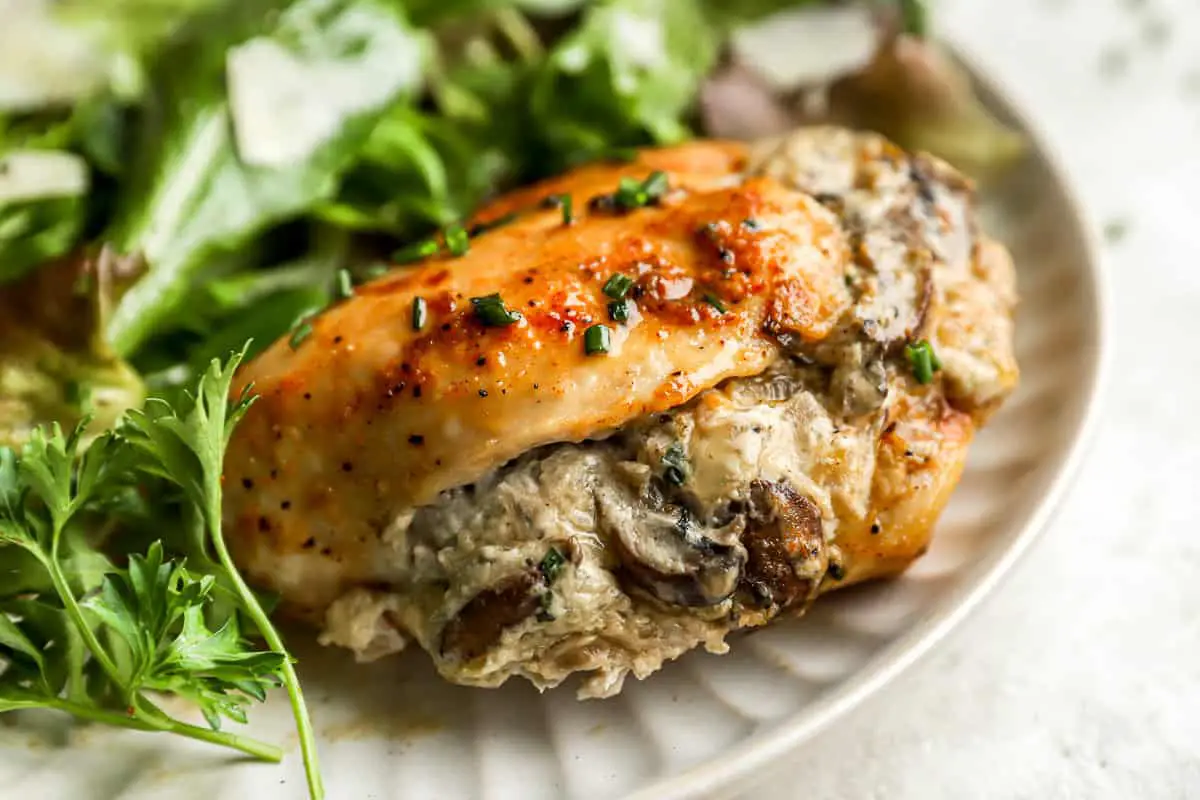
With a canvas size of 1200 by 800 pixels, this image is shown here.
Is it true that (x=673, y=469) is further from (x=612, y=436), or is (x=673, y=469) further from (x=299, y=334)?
(x=299, y=334)

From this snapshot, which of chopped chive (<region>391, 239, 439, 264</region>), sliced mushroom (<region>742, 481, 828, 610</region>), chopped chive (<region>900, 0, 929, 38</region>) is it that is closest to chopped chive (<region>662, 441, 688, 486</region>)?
sliced mushroom (<region>742, 481, 828, 610</region>)

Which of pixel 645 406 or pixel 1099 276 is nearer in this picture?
pixel 645 406

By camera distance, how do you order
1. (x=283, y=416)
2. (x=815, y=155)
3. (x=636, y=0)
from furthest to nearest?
(x=636, y=0) → (x=815, y=155) → (x=283, y=416)

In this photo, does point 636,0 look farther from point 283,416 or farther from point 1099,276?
point 283,416

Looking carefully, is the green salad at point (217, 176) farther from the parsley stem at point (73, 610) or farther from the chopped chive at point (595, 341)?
the chopped chive at point (595, 341)

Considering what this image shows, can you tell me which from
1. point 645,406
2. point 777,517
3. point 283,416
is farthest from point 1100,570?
point 283,416

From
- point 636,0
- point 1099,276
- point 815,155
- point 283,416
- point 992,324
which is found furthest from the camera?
Answer: point 636,0

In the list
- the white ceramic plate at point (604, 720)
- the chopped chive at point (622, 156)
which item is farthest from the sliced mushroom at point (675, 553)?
the chopped chive at point (622, 156)
